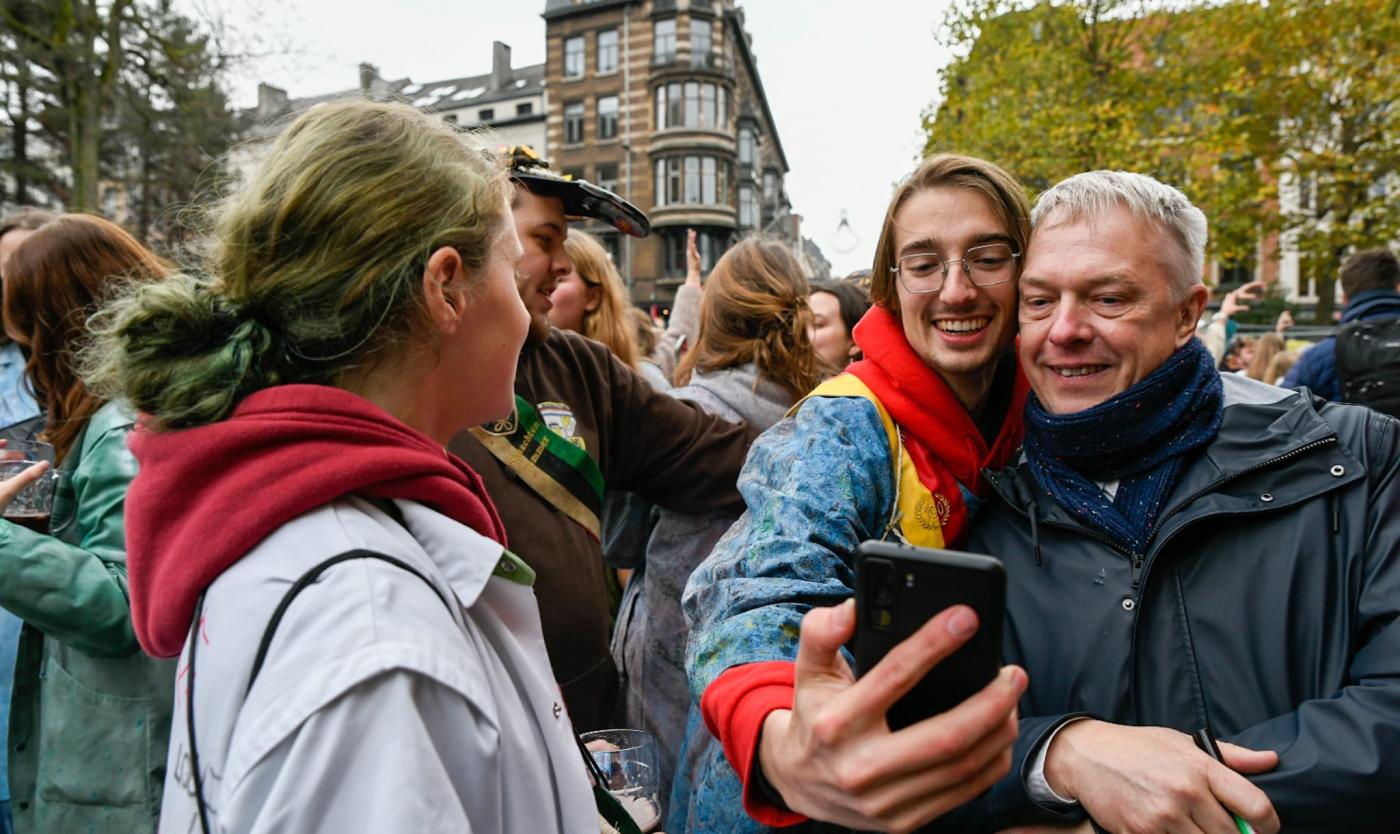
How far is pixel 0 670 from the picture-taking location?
95.8 inches

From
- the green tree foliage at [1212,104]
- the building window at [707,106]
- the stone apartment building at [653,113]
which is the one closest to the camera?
A: the green tree foliage at [1212,104]

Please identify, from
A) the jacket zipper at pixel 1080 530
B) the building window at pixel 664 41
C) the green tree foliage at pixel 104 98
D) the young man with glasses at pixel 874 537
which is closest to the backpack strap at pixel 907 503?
the young man with glasses at pixel 874 537

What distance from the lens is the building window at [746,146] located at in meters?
45.6

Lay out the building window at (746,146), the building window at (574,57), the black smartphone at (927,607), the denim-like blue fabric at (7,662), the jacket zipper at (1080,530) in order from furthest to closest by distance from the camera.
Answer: the building window at (746,146) → the building window at (574,57) → the denim-like blue fabric at (7,662) → the jacket zipper at (1080,530) → the black smartphone at (927,607)

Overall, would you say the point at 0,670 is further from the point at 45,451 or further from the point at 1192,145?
the point at 1192,145

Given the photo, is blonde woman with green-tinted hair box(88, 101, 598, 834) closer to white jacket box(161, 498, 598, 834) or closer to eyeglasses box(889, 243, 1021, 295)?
white jacket box(161, 498, 598, 834)

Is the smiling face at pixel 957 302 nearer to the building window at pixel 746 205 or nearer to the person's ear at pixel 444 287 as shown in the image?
the person's ear at pixel 444 287

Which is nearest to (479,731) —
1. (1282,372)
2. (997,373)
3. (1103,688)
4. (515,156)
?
(1103,688)

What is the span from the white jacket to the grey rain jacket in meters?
0.82

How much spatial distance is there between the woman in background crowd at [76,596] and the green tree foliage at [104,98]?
9.78m

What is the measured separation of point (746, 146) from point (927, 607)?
47.5 meters

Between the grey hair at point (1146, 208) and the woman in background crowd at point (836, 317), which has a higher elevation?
the grey hair at point (1146, 208)

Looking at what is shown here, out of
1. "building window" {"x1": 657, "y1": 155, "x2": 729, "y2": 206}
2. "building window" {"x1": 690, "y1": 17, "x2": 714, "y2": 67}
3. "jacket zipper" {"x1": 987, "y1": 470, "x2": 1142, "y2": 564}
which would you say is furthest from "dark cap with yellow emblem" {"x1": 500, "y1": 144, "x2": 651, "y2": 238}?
"building window" {"x1": 690, "y1": 17, "x2": 714, "y2": 67}

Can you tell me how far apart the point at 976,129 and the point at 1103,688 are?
698 inches
